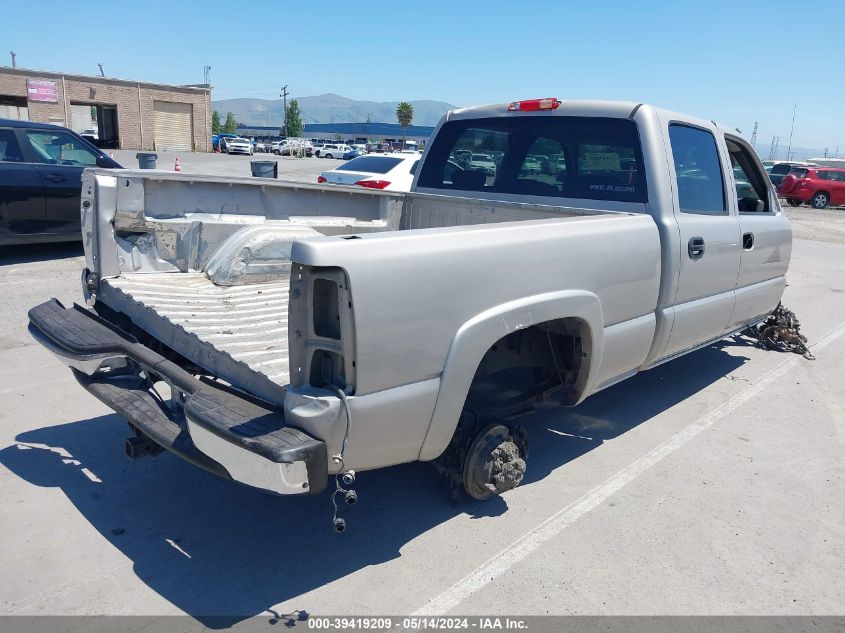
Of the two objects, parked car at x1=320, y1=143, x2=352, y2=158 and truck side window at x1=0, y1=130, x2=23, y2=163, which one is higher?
parked car at x1=320, y1=143, x2=352, y2=158

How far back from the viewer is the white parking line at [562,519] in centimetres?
307

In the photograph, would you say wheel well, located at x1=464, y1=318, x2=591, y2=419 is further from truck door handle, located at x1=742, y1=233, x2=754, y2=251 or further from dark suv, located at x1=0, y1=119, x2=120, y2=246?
dark suv, located at x1=0, y1=119, x2=120, y2=246

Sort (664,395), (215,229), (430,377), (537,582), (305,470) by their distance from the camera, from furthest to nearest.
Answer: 1. (664,395)
2. (215,229)
3. (537,582)
4. (430,377)
5. (305,470)

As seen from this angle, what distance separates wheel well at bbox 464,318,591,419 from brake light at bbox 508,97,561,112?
178cm

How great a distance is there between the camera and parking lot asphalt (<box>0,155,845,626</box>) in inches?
121

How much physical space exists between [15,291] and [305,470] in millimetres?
6565

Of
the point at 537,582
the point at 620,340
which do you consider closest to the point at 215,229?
the point at 620,340

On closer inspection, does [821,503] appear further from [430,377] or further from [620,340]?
[430,377]

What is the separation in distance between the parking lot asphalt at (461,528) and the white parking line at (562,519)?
0.01 m

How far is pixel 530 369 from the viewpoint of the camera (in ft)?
14.0

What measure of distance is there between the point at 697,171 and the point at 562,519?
8.58 feet

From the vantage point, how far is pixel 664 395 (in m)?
5.71

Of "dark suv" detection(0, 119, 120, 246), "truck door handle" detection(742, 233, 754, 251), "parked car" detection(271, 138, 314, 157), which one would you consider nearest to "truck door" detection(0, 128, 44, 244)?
"dark suv" detection(0, 119, 120, 246)

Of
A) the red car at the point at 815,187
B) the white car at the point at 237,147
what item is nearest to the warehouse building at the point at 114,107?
the white car at the point at 237,147
